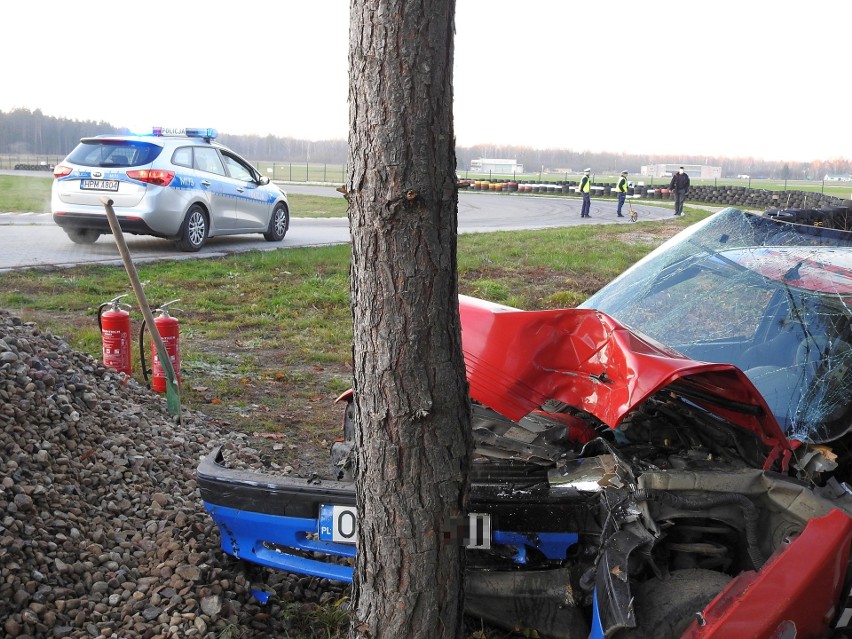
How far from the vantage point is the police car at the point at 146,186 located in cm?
1184

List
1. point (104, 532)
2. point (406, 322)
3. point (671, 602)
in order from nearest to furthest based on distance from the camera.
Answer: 1. point (406, 322)
2. point (671, 602)
3. point (104, 532)

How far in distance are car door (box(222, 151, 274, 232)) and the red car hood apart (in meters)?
10.5

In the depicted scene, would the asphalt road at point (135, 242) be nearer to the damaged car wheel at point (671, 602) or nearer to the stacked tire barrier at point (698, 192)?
the damaged car wheel at point (671, 602)

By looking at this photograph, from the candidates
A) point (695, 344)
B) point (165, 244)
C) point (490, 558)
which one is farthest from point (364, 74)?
point (165, 244)

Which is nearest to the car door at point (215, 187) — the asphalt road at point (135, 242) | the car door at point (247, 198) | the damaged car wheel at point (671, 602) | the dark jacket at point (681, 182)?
the car door at point (247, 198)

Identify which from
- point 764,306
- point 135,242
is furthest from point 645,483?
point 135,242

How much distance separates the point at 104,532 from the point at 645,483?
2307 millimetres

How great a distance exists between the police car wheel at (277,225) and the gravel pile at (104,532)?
988 centimetres

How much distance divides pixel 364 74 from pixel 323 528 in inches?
65.0

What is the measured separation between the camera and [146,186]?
11.9m

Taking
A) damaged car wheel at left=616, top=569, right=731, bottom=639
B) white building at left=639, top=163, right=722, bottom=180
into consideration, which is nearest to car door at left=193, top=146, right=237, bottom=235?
damaged car wheel at left=616, top=569, right=731, bottom=639

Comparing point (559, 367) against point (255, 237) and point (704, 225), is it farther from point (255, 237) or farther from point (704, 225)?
point (255, 237)

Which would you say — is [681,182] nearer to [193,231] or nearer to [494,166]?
[193,231]

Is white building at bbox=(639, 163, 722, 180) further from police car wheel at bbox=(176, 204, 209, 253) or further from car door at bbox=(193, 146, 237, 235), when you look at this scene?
police car wheel at bbox=(176, 204, 209, 253)
